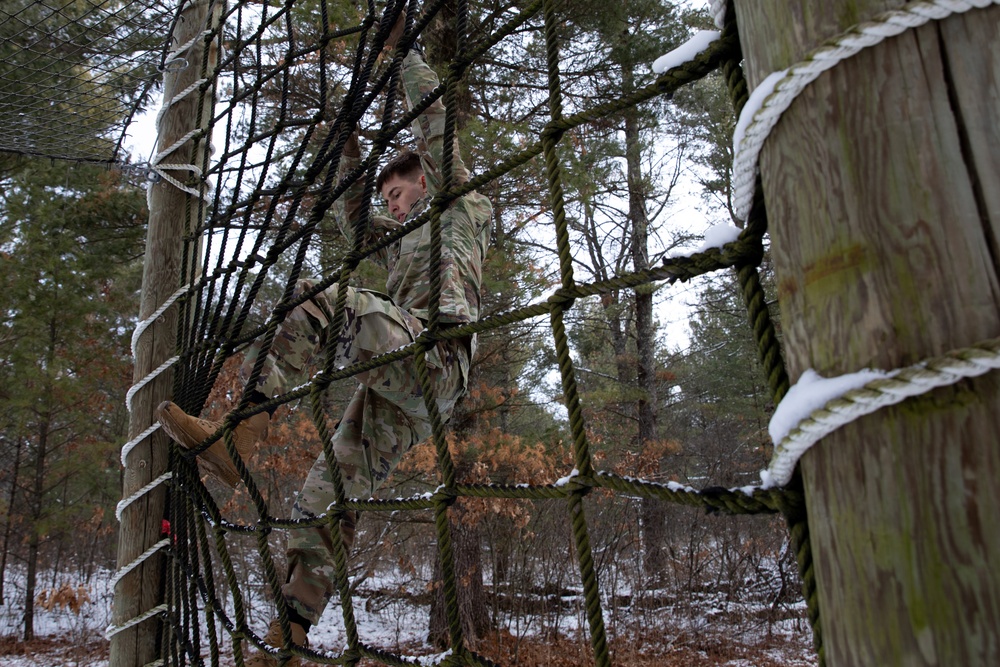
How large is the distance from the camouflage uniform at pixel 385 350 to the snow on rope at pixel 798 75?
161 cm

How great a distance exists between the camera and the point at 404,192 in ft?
10.5

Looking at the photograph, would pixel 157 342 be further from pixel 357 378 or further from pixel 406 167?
pixel 406 167

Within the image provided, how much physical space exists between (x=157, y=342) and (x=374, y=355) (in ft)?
2.76

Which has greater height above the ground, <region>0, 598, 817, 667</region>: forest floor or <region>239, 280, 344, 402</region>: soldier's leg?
<region>239, 280, 344, 402</region>: soldier's leg

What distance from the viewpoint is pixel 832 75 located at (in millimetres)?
625

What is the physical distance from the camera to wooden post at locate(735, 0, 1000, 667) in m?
0.52

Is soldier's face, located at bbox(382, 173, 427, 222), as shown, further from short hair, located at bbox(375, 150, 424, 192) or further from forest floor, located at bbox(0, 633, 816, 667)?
forest floor, located at bbox(0, 633, 816, 667)

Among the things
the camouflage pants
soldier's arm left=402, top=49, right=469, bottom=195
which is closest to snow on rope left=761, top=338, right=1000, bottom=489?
the camouflage pants

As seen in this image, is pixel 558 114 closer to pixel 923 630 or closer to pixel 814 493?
pixel 814 493

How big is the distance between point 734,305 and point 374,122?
20.6ft

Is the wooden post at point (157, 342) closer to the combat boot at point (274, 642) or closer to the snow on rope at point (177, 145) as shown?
the snow on rope at point (177, 145)

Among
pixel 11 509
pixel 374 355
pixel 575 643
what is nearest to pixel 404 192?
pixel 374 355

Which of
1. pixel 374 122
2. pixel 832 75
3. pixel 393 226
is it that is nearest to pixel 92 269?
pixel 374 122

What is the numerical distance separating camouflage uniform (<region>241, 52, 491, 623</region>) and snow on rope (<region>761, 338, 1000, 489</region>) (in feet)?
5.95
